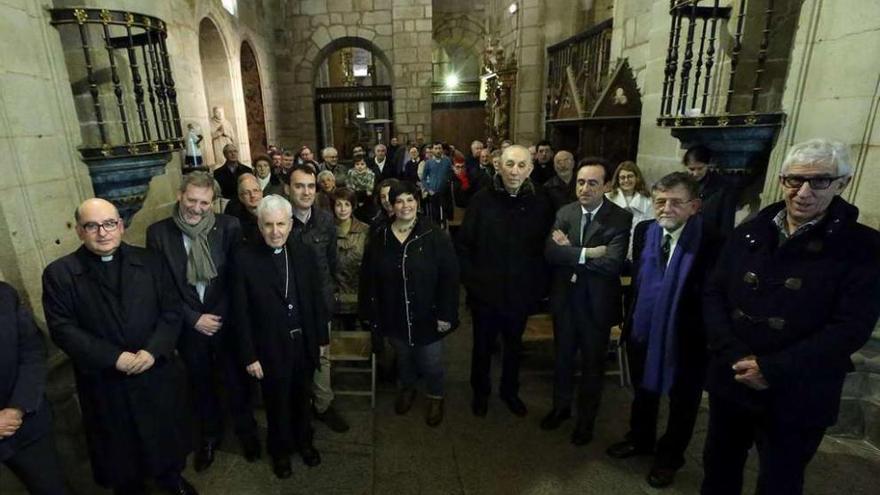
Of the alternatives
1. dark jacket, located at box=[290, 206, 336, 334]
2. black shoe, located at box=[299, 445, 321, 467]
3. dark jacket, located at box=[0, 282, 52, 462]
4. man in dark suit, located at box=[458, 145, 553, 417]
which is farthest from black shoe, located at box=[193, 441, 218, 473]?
man in dark suit, located at box=[458, 145, 553, 417]

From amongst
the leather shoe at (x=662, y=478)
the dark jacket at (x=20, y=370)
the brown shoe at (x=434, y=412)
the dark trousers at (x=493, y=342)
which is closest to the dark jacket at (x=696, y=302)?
the leather shoe at (x=662, y=478)

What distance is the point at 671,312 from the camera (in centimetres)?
218

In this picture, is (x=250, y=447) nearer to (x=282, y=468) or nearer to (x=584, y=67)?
(x=282, y=468)

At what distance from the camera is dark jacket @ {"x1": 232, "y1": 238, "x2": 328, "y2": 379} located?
2299 mm

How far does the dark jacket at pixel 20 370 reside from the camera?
1.76 metres

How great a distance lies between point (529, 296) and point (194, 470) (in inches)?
90.4

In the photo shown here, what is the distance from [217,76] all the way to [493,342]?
764cm

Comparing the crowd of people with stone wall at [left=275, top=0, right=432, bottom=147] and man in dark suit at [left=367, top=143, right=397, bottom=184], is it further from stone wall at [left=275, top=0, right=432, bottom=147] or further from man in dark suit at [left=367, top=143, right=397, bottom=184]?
stone wall at [left=275, top=0, right=432, bottom=147]

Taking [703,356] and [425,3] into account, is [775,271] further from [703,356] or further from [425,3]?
[425,3]

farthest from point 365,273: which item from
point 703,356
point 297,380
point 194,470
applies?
point 703,356

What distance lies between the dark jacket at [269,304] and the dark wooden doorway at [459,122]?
386 inches

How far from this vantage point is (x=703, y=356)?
2203 mm

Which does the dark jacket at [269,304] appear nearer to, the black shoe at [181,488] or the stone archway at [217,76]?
the black shoe at [181,488]

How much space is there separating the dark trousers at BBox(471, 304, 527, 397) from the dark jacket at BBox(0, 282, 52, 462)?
7.36 feet
